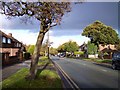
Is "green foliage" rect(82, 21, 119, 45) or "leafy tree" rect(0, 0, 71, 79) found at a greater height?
"green foliage" rect(82, 21, 119, 45)

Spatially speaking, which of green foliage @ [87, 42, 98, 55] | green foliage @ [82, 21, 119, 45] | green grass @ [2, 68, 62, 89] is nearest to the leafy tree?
green grass @ [2, 68, 62, 89]

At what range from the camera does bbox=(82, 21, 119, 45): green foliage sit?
7306 cm

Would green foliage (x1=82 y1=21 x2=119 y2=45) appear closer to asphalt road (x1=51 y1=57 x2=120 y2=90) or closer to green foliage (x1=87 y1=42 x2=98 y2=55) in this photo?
green foliage (x1=87 y1=42 x2=98 y2=55)

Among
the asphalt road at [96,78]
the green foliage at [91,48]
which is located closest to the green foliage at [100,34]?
the green foliage at [91,48]

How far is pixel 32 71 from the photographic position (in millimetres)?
16125

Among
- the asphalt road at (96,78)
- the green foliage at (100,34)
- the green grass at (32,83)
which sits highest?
the green foliage at (100,34)

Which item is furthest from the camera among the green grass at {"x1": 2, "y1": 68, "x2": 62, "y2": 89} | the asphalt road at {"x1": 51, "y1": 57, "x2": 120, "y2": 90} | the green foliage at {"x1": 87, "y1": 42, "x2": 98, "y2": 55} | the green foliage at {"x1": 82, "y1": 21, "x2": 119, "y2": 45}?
the green foliage at {"x1": 87, "y1": 42, "x2": 98, "y2": 55}

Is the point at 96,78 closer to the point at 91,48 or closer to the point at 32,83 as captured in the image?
the point at 32,83

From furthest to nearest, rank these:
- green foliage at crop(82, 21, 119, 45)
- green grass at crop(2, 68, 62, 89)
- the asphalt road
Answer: green foliage at crop(82, 21, 119, 45) → the asphalt road → green grass at crop(2, 68, 62, 89)

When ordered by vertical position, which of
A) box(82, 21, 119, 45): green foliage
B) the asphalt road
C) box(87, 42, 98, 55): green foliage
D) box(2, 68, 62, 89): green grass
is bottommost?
the asphalt road

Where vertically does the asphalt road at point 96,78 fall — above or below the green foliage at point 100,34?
below

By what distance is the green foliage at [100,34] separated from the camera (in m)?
73.1

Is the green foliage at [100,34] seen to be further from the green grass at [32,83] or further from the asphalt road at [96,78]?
the green grass at [32,83]

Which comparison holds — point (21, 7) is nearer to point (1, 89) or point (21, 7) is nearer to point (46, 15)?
point (46, 15)
